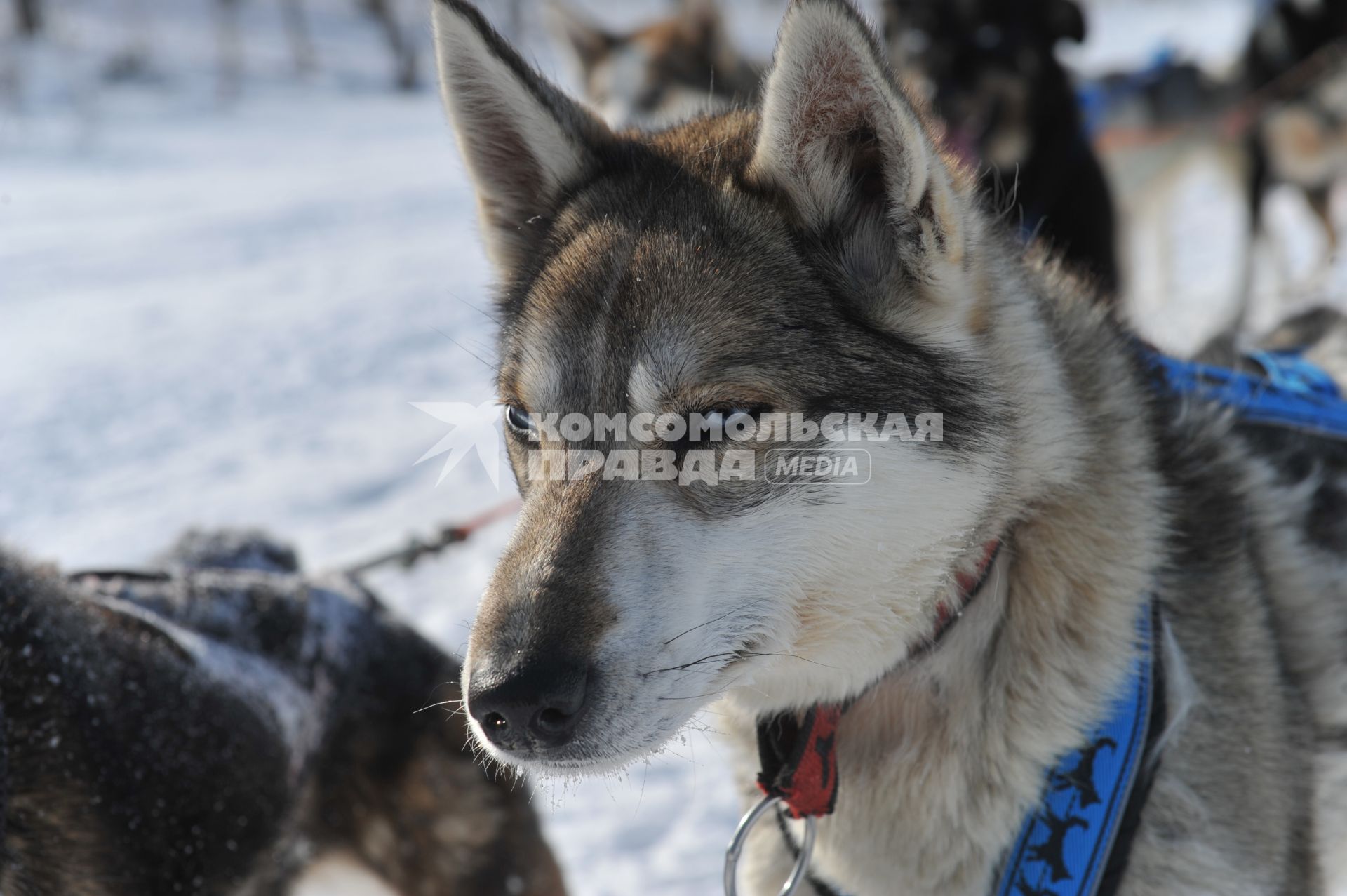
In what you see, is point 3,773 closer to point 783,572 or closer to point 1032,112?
point 783,572

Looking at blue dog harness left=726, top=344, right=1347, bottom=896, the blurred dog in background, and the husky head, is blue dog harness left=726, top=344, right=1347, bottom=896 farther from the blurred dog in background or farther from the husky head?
the blurred dog in background

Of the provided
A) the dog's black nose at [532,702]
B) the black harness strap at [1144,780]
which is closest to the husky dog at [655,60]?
the black harness strap at [1144,780]

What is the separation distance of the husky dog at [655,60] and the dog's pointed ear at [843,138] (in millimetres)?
5055

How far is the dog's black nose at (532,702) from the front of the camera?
139 centimetres

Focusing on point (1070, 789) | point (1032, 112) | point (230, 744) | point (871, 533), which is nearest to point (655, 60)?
point (1032, 112)

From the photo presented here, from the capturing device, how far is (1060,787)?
167 cm

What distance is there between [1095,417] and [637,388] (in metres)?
0.82

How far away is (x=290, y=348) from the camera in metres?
7.42

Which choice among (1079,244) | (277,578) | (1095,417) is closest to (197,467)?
(277,578)

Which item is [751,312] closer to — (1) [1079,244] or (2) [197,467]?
(1) [1079,244]

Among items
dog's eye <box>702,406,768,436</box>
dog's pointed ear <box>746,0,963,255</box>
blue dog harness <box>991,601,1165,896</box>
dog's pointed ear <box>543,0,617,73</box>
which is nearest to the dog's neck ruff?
blue dog harness <box>991,601,1165,896</box>

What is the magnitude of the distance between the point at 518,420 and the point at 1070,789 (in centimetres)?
108

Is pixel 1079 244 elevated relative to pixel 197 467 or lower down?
elevated

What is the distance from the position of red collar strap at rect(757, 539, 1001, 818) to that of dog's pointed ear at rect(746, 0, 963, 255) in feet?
1.72
